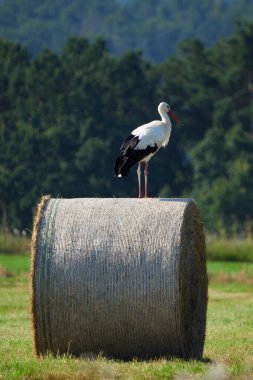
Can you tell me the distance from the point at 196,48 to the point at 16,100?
485 inches

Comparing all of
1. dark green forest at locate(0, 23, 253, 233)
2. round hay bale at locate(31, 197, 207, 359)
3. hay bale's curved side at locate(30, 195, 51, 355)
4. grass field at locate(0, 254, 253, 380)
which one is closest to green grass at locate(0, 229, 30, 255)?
grass field at locate(0, 254, 253, 380)

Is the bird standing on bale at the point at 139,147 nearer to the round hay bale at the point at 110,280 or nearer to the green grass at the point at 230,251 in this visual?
the round hay bale at the point at 110,280

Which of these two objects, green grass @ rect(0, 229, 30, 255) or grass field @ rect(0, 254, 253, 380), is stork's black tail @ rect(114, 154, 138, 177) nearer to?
grass field @ rect(0, 254, 253, 380)

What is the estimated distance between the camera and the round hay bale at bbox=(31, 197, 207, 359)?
13430 mm

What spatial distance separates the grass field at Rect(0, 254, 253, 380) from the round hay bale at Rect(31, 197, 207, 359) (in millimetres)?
254

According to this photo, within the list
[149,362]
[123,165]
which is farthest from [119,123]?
[149,362]

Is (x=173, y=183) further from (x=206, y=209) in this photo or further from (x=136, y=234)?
(x=136, y=234)

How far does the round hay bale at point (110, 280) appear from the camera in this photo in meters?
13.4

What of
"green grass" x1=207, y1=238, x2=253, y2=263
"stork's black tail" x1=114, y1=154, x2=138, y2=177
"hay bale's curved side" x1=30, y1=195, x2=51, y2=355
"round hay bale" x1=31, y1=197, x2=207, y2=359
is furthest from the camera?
"green grass" x1=207, y1=238, x2=253, y2=263

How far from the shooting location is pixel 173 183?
6391cm

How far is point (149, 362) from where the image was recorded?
1336 cm

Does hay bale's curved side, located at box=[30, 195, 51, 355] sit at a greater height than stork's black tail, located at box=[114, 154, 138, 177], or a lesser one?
lesser

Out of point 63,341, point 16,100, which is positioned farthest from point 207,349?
point 16,100

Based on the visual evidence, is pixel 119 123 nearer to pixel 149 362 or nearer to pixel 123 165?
pixel 123 165
